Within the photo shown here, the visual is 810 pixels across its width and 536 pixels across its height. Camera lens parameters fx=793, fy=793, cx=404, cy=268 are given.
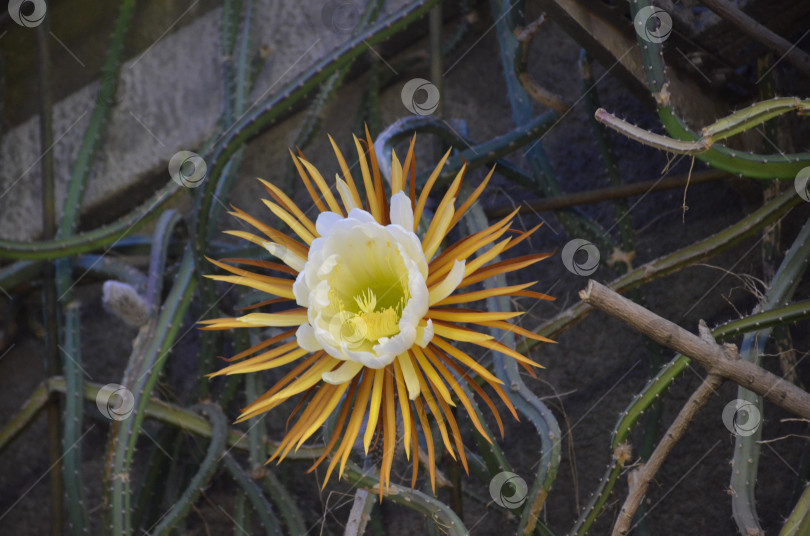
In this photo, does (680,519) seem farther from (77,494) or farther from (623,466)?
(77,494)

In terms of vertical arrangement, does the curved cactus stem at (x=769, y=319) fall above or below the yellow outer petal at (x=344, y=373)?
below

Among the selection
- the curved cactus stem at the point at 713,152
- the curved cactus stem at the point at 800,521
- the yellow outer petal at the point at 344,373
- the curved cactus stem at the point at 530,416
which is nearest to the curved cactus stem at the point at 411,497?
the curved cactus stem at the point at 530,416

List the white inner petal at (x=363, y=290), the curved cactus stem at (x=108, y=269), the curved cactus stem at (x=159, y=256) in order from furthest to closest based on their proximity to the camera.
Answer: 1. the curved cactus stem at (x=108, y=269)
2. the curved cactus stem at (x=159, y=256)
3. the white inner petal at (x=363, y=290)

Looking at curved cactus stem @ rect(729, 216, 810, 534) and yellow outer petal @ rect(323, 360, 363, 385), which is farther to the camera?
curved cactus stem @ rect(729, 216, 810, 534)

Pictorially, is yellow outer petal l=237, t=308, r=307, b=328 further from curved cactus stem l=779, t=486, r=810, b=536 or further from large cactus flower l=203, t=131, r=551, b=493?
curved cactus stem l=779, t=486, r=810, b=536

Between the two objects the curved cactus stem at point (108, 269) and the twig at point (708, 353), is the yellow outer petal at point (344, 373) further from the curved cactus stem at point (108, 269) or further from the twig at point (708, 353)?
the curved cactus stem at point (108, 269)

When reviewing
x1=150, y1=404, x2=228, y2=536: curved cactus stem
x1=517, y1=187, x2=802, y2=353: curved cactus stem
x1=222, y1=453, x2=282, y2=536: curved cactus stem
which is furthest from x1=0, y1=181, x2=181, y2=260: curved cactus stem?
x1=517, y1=187, x2=802, y2=353: curved cactus stem
